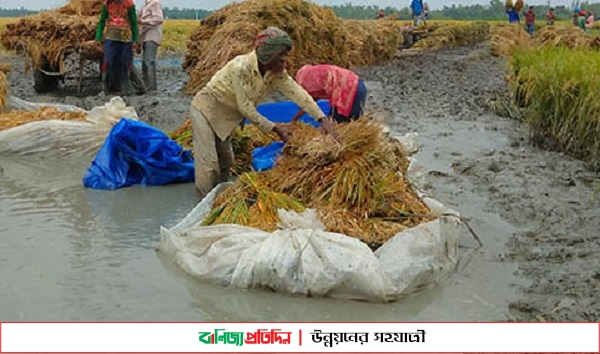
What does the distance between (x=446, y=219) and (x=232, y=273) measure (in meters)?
1.36

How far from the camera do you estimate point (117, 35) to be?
1088 centimetres

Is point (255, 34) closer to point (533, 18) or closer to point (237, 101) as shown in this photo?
point (237, 101)

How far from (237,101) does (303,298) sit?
77.2 inches

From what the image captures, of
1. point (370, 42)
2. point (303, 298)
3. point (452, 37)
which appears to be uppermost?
point (370, 42)

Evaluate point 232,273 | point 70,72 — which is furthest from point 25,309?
Answer: point 70,72

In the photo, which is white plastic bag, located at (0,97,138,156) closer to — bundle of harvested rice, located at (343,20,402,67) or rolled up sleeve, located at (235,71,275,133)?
rolled up sleeve, located at (235,71,275,133)

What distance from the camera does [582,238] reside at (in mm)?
5262

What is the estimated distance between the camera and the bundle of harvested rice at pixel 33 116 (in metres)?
8.52

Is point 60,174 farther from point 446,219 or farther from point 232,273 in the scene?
point 446,219

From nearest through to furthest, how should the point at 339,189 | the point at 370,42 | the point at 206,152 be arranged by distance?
the point at 339,189
the point at 206,152
the point at 370,42

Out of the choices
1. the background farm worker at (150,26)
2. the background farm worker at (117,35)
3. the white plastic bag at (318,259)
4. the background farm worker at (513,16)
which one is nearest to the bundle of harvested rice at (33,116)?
the background farm worker at (117,35)

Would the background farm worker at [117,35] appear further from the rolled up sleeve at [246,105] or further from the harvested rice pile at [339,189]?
the harvested rice pile at [339,189]

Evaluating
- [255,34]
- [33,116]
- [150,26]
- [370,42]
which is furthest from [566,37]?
[33,116]

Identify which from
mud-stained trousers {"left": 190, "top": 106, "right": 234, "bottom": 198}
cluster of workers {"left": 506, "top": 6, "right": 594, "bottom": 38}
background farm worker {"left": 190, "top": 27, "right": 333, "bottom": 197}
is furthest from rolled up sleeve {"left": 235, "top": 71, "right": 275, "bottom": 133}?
cluster of workers {"left": 506, "top": 6, "right": 594, "bottom": 38}
